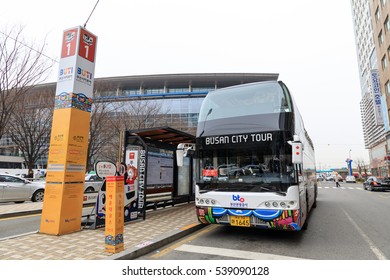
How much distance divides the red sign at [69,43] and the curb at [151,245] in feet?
16.2

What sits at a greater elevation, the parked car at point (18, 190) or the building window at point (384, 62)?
the building window at point (384, 62)

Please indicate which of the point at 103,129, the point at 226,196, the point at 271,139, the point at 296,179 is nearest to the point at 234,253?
the point at 226,196

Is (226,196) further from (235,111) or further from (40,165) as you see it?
(40,165)

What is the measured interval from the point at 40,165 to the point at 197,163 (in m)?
55.9

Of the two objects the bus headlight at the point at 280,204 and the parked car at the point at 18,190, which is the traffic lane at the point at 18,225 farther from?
the bus headlight at the point at 280,204

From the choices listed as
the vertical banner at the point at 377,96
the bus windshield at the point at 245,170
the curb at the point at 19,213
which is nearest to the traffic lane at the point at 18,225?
the curb at the point at 19,213

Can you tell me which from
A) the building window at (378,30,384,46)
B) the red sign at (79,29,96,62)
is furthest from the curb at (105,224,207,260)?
the building window at (378,30,384,46)

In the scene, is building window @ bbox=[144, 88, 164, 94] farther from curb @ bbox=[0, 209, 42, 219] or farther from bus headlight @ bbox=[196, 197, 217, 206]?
bus headlight @ bbox=[196, 197, 217, 206]

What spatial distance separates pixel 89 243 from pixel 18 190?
9.87 m

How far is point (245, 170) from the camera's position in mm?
5734

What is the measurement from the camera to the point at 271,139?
18.4ft

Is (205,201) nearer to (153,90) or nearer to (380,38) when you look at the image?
(380,38)

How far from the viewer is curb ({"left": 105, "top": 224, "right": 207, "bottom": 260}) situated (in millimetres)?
4461

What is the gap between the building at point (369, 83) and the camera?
34.0 meters
